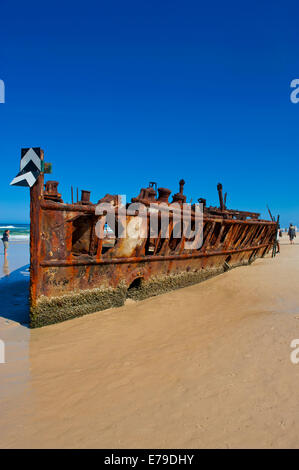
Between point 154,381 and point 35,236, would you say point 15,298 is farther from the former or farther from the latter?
point 154,381

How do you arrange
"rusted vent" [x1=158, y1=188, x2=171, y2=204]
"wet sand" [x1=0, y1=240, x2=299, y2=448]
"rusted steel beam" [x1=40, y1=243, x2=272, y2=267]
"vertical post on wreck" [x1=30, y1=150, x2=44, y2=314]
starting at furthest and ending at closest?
1. "rusted vent" [x1=158, y1=188, x2=171, y2=204]
2. "rusted steel beam" [x1=40, y1=243, x2=272, y2=267]
3. "vertical post on wreck" [x1=30, y1=150, x2=44, y2=314]
4. "wet sand" [x1=0, y1=240, x2=299, y2=448]

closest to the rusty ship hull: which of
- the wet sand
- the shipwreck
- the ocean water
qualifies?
the shipwreck

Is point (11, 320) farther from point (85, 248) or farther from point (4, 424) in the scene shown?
point (4, 424)

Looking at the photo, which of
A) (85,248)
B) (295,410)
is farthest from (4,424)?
(85,248)

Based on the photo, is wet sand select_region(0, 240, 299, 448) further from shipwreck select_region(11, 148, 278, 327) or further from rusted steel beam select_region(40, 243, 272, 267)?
rusted steel beam select_region(40, 243, 272, 267)

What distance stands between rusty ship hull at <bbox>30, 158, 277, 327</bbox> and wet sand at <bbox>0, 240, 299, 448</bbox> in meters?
0.36

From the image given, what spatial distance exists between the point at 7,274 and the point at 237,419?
32.9 feet

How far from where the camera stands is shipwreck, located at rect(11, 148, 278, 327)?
409cm

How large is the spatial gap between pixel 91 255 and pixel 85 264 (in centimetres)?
22

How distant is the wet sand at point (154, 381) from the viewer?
194cm

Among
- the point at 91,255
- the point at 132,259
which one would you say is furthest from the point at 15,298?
the point at 132,259

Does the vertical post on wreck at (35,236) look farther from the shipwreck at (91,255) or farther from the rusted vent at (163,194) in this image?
the rusted vent at (163,194)

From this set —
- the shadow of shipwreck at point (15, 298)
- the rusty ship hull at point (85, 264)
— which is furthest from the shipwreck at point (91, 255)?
the shadow of shipwreck at point (15, 298)

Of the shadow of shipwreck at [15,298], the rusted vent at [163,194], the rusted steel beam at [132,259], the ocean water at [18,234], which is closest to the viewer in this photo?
the rusted steel beam at [132,259]
